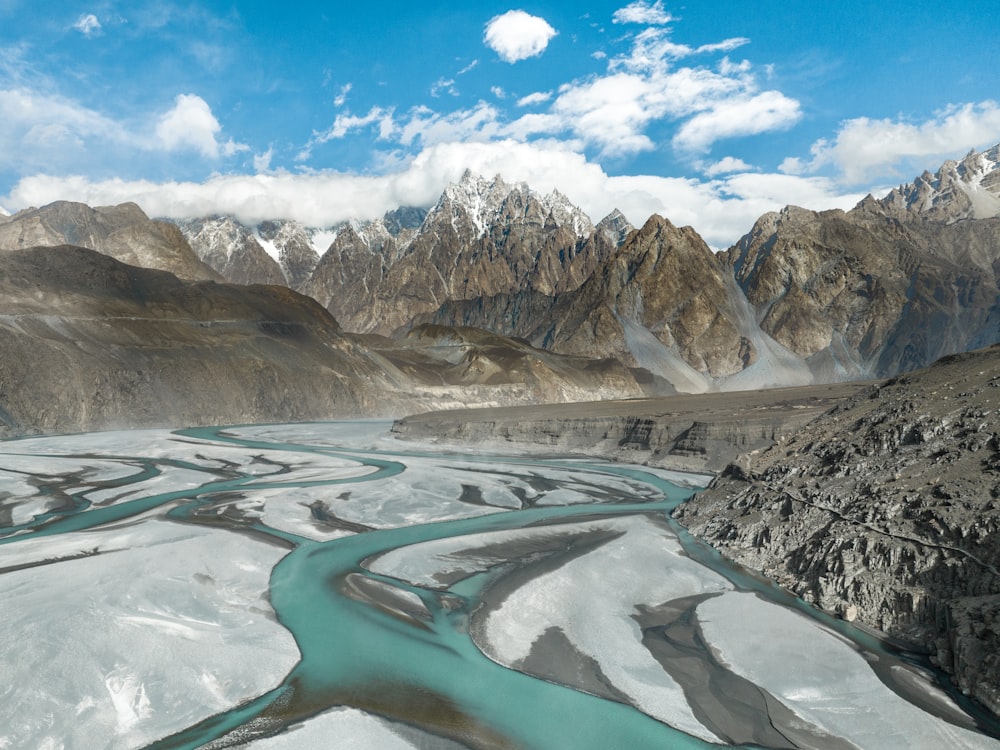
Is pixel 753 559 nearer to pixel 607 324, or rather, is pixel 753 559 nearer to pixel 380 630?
pixel 380 630

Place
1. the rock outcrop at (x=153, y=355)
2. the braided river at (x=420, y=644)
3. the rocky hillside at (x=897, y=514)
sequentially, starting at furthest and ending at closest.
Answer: the rock outcrop at (x=153, y=355) < the rocky hillside at (x=897, y=514) < the braided river at (x=420, y=644)

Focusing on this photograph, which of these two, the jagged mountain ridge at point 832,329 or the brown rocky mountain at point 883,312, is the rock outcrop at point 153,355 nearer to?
the jagged mountain ridge at point 832,329

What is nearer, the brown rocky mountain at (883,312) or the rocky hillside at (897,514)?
the rocky hillside at (897,514)

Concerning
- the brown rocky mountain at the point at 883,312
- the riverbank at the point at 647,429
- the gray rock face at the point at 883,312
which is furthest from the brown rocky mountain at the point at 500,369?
the gray rock face at the point at 883,312

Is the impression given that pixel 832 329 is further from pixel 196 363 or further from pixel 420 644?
pixel 420 644

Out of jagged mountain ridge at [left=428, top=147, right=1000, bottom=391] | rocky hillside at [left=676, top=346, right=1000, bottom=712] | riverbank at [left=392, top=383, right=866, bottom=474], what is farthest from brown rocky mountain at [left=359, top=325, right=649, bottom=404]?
rocky hillside at [left=676, top=346, right=1000, bottom=712]

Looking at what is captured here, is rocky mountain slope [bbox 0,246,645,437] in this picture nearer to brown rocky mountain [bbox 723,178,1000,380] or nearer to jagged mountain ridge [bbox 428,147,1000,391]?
jagged mountain ridge [bbox 428,147,1000,391]

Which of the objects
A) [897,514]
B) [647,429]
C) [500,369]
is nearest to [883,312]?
[500,369]
